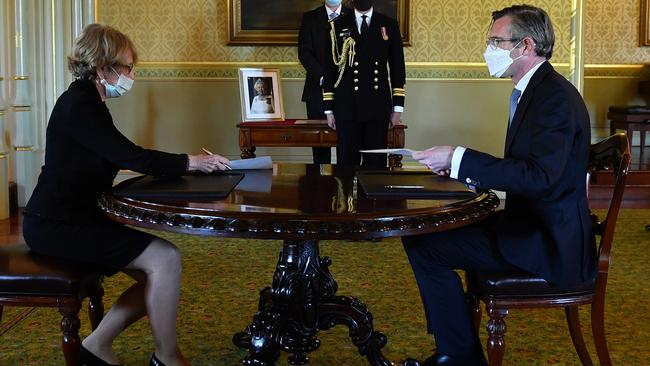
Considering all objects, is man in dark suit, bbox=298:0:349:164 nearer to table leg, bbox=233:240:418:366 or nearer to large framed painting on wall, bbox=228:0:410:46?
large framed painting on wall, bbox=228:0:410:46

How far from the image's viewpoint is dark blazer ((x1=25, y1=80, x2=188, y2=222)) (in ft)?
8.63

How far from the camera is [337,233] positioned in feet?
6.77

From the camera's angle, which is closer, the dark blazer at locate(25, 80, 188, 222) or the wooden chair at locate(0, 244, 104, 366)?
the wooden chair at locate(0, 244, 104, 366)

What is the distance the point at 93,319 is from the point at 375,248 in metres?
2.28

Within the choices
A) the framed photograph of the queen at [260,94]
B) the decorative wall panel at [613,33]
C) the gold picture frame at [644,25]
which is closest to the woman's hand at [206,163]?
the framed photograph of the queen at [260,94]

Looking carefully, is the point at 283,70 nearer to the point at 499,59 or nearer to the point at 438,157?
the point at 499,59

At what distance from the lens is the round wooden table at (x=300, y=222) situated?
2.08 metres

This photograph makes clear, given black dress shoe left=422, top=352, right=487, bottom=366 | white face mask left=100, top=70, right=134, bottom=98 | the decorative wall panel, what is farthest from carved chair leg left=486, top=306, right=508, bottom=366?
the decorative wall panel

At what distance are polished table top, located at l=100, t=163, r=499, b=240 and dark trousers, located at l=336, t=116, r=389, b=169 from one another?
8.33 feet

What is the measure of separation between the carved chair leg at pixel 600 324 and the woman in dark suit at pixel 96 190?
52.0 inches

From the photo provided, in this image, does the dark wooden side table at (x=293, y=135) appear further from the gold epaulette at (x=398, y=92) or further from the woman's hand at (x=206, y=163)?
the woman's hand at (x=206, y=163)

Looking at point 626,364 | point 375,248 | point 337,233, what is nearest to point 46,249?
point 337,233

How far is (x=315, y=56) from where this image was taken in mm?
6027

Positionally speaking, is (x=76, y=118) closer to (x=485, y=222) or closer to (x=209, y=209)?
(x=209, y=209)
